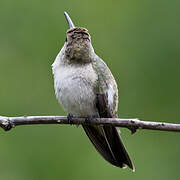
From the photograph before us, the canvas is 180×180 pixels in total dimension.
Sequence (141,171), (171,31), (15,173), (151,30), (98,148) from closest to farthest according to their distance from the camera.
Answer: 1. (98,148)
2. (15,173)
3. (141,171)
4. (171,31)
5. (151,30)

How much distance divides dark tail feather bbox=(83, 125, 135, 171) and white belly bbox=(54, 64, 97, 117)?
472mm

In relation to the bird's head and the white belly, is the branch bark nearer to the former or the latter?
the white belly

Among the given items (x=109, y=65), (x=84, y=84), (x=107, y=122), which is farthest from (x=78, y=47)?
(x=109, y=65)

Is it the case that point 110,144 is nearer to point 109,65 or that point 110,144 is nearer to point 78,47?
point 78,47

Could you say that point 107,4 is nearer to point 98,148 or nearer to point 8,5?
point 8,5

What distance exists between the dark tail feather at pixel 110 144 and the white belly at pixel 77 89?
472 millimetres

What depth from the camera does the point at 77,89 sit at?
6.15m

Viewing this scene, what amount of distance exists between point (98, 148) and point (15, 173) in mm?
2749

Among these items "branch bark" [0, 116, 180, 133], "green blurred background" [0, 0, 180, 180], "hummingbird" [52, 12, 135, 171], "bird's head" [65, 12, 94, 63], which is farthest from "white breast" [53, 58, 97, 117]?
"green blurred background" [0, 0, 180, 180]

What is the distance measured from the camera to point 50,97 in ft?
32.4

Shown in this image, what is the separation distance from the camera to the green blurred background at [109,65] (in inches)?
361

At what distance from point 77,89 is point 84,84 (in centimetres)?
11

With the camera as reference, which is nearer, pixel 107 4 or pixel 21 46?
pixel 21 46

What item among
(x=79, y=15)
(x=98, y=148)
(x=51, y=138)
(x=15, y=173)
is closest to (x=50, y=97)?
(x=51, y=138)
